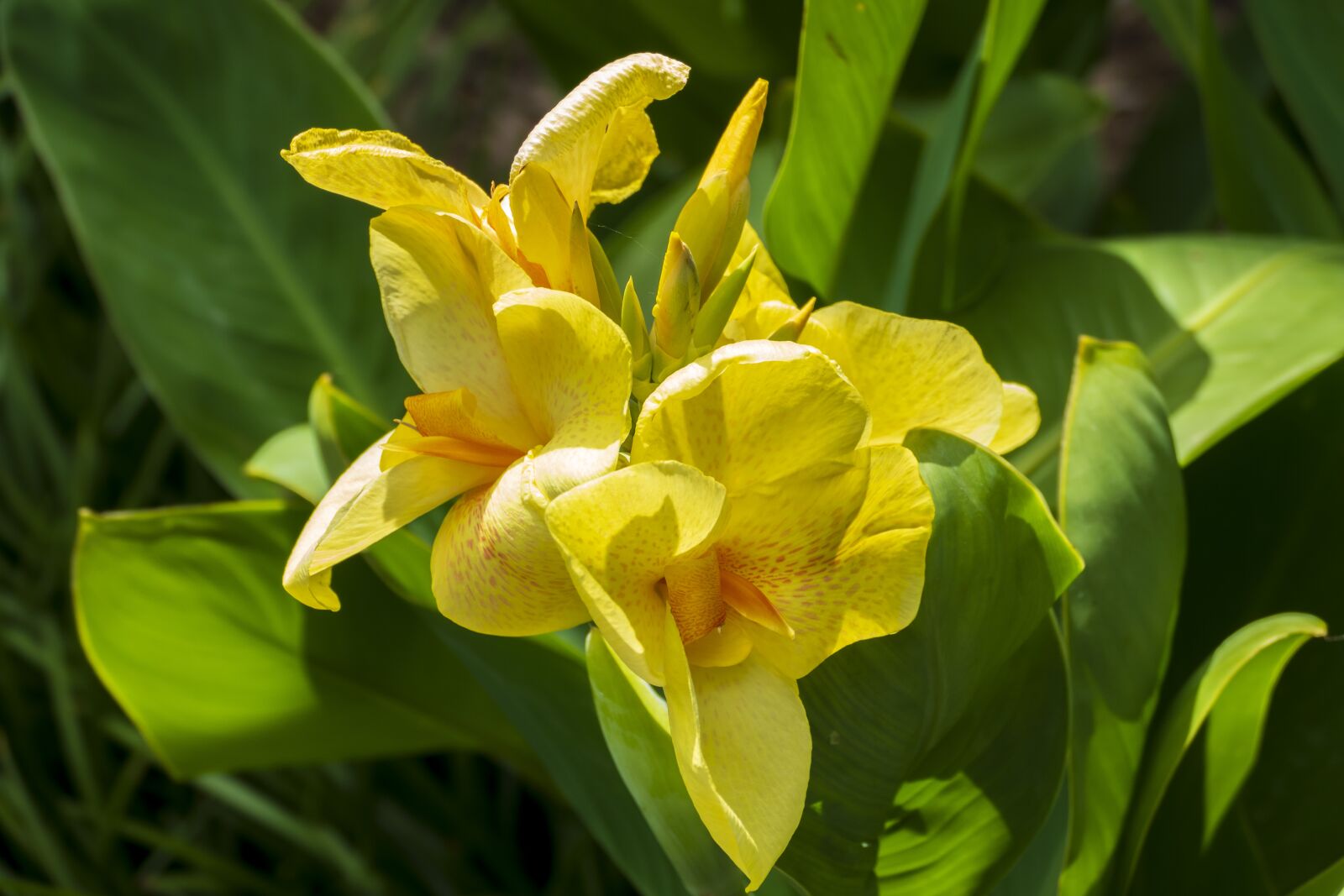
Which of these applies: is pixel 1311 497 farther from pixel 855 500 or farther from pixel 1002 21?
pixel 855 500

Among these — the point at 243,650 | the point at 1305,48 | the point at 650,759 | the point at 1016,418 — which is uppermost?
the point at 1305,48

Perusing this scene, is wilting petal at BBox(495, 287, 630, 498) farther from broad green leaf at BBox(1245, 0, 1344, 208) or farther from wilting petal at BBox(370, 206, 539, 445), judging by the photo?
broad green leaf at BBox(1245, 0, 1344, 208)

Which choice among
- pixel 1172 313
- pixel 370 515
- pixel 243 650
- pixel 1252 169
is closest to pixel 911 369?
pixel 370 515

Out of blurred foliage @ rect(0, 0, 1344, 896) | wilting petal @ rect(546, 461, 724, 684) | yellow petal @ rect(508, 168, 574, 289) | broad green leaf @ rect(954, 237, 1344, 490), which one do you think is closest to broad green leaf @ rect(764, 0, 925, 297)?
blurred foliage @ rect(0, 0, 1344, 896)

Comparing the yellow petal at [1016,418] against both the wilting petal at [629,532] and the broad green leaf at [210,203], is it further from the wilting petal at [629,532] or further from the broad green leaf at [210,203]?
the broad green leaf at [210,203]

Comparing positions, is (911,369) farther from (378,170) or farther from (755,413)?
(378,170)
